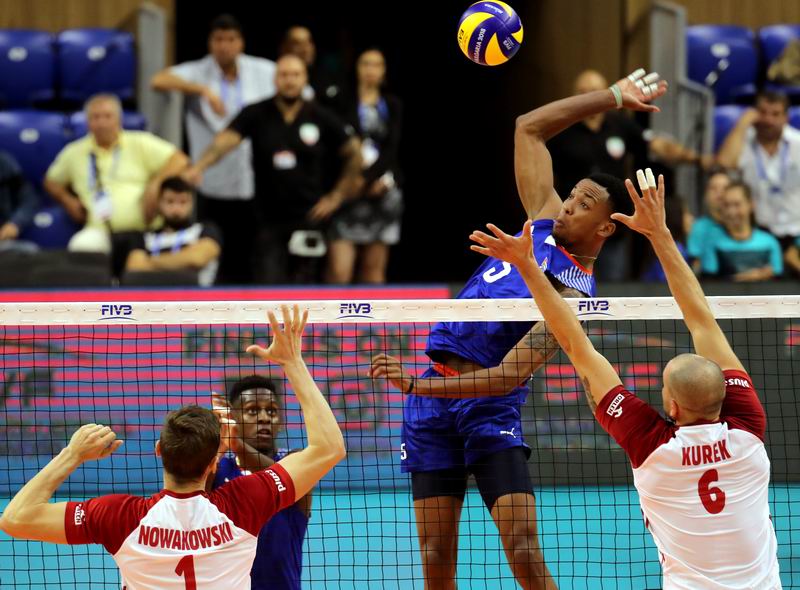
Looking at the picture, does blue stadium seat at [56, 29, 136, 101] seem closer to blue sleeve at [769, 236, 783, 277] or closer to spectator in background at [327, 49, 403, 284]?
spectator in background at [327, 49, 403, 284]

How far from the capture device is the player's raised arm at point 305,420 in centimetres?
504

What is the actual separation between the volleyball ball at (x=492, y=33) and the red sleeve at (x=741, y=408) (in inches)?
120

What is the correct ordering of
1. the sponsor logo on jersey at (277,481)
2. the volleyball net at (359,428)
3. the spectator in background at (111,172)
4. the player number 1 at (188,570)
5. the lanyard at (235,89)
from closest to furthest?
the player number 1 at (188,570)
the sponsor logo on jersey at (277,481)
the volleyball net at (359,428)
the spectator in background at (111,172)
the lanyard at (235,89)

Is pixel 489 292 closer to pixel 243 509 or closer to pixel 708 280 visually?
pixel 243 509

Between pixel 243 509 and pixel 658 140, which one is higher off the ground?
pixel 658 140

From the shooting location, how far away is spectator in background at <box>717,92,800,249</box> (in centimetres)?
1367

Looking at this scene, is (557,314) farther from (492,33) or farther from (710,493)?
(492,33)

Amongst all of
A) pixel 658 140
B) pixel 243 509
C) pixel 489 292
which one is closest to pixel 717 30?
pixel 658 140

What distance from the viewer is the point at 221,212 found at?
13648 mm

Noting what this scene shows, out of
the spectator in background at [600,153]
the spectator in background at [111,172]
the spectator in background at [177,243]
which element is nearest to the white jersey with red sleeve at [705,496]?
the spectator in background at [177,243]

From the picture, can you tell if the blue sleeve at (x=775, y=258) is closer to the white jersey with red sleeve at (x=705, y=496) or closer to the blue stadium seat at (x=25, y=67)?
the white jersey with red sleeve at (x=705, y=496)

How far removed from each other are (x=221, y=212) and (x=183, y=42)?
6132mm

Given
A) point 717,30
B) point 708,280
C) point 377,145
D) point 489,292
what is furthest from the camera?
point 717,30

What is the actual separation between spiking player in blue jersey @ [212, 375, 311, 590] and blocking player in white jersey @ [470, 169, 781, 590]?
1767 mm
